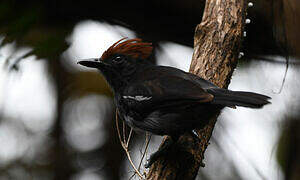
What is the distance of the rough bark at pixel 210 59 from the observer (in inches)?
112

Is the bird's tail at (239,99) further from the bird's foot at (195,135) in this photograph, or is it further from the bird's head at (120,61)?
the bird's head at (120,61)

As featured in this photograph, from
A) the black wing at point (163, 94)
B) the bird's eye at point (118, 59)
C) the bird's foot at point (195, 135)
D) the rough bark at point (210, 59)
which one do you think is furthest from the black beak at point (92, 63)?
the bird's foot at point (195, 135)

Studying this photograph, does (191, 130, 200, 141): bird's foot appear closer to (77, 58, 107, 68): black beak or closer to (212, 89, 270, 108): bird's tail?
(212, 89, 270, 108): bird's tail

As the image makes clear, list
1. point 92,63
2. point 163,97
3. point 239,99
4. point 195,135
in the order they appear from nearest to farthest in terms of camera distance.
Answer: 1. point 239,99
2. point 163,97
3. point 195,135
4. point 92,63

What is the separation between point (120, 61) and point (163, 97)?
74 centimetres

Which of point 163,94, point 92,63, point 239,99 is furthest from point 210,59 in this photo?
point 92,63

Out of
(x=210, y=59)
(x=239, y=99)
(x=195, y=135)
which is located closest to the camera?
(x=239, y=99)

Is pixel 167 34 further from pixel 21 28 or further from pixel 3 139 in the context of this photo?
pixel 3 139

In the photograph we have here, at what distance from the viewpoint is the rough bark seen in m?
2.85

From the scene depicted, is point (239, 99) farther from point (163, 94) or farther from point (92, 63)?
point (92, 63)

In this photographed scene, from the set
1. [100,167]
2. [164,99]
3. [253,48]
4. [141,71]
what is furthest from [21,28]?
[100,167]

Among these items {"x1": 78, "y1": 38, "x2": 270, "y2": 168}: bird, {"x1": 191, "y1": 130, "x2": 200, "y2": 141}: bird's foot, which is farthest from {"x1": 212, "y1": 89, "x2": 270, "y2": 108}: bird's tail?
{"x1": 191, "y1": 130, "x2": 200, "y2": 141}: bird's foot

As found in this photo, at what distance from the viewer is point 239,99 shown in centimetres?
259

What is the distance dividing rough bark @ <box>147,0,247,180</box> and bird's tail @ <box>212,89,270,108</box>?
434mm
